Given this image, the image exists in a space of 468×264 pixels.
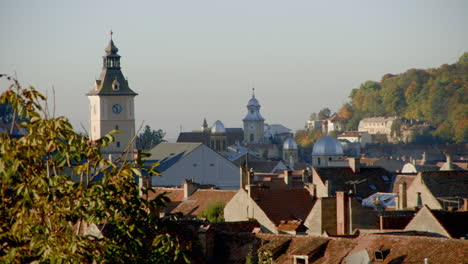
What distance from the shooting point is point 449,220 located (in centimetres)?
2981

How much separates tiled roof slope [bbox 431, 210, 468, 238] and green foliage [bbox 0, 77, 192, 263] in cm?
1643

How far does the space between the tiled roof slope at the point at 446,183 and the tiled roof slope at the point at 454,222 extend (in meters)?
11.6

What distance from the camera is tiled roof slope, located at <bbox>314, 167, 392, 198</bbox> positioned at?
47.9 m

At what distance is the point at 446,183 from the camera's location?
43.0 metres

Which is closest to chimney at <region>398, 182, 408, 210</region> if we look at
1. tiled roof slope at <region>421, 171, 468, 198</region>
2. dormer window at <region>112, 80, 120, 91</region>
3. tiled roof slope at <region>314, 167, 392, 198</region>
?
tiled roof slope at <region>421, 171, 468, 198</region>

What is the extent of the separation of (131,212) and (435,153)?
13917 centimetres

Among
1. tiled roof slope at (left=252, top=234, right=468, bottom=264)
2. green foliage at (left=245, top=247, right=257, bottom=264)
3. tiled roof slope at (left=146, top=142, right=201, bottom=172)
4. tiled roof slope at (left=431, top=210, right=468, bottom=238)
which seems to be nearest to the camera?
tiled roof slope at (left=252, top=234, right=468, bottom=264)

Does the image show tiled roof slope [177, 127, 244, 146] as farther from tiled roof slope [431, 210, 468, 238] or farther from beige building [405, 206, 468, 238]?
beige building [405, 206, 468, 238]

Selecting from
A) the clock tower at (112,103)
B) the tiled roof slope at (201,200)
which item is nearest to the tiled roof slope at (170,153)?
the clock tower at (112,103)

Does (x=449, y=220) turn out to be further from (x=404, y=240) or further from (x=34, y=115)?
(x=34, y=115)

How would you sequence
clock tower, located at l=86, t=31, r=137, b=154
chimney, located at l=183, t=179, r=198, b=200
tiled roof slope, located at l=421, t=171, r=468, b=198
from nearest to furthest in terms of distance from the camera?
Result: tiled roof slope, located at l=421, t=171, r=468, b=198 → chimney, located at l=183, t=179, r=198, b=200 → clock tower, located at l=86, t=31, r=137, b=154

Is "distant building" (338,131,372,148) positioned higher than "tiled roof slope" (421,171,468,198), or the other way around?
"distant building" (338,131,372,148)

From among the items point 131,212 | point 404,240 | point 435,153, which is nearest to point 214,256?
point 404,240

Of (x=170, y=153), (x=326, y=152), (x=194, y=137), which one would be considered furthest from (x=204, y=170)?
(x=194, y=137)
